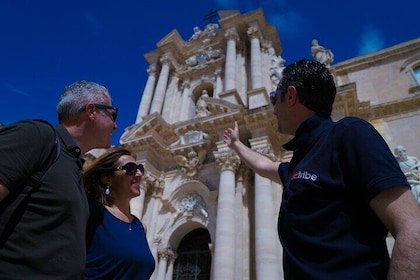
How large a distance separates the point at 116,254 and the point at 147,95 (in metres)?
14.2

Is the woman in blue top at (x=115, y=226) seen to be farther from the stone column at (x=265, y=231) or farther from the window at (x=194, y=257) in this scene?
the window at (x=194, y=257)

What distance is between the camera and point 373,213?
1.49 meters

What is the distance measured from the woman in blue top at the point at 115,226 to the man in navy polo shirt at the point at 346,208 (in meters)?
1.18

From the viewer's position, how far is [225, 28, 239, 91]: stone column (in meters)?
12.9

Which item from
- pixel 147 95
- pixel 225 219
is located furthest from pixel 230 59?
pixel 225 219

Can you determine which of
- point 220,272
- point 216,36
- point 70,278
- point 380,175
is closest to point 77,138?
point 70,278

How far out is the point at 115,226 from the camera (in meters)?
2.39

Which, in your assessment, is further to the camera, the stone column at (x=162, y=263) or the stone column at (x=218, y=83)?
the stone column at (x=218, y=83)

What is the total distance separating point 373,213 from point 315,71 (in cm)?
105

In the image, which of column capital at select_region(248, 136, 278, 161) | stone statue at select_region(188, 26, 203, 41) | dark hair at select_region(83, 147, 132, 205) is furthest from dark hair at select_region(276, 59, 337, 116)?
stone statue at select_region(188, 26, 203, 41)

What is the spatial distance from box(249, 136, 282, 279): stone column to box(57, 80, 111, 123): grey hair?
6.06 m

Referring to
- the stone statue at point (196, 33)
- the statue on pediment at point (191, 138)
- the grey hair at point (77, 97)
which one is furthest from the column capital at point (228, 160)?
the stone statue at point (196, 33)

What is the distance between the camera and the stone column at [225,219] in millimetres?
7585

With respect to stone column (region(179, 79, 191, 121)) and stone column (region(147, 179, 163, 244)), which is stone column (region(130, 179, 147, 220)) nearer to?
stone column (region(147, 179, 163, 244))
